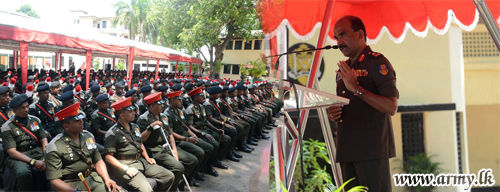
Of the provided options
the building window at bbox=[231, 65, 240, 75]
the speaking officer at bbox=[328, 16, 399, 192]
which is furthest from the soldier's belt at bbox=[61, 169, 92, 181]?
the building window at bbox=[231, 65, 240, 75]

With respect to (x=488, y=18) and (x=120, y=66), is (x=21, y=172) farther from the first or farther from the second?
(x=120, y=66)

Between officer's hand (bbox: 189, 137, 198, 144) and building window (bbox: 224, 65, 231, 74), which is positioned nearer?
officer's hand (bbox: 189, 137, 198, 144)

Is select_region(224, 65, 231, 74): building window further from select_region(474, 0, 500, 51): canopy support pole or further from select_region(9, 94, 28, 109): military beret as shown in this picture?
select_region(474, 0, 500, 51): canopy support pole

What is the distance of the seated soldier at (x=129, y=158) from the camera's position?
11.1 ft

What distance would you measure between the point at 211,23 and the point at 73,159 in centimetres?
788

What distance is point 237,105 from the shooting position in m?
8.07

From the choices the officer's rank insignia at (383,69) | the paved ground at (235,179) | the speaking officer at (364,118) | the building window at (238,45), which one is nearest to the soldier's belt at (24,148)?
the paved ground at (235,179)

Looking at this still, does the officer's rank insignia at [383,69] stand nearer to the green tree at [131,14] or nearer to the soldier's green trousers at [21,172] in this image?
the soldier's green trousers at [21,172]

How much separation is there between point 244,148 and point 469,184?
524 cm

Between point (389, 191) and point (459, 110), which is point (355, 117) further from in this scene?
point (459, 110)

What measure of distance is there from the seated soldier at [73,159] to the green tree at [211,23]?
2.07 m

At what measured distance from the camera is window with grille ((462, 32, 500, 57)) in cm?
295

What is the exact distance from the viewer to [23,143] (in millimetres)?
3859

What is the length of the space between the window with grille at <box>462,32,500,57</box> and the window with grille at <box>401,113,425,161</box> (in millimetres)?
896
